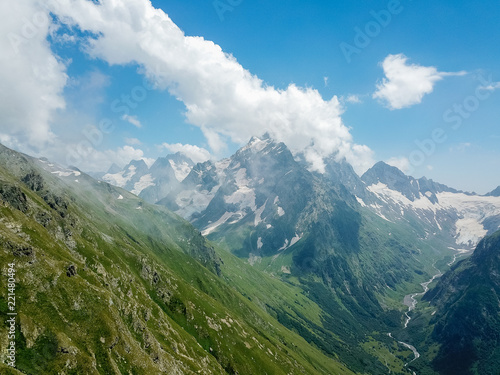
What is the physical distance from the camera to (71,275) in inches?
3634

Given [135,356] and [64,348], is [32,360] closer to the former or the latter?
[64,348]

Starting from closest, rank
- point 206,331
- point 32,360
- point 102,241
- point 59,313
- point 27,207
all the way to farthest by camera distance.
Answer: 1. point 32,360
2. point 59,313
3. point 27,207
4. point 206,331
5. point 102,241

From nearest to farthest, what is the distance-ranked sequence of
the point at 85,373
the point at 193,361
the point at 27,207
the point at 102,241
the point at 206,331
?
the point at 85,373
the point at 193,361
the point at 27,207
the point at 206,331
the point at 102,241

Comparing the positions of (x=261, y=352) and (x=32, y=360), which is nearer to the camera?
(x=32, y=360)

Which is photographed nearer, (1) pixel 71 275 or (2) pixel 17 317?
(2) pixel 17 317

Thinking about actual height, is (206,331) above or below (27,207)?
below

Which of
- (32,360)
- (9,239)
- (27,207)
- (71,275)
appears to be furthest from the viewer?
(27,207)

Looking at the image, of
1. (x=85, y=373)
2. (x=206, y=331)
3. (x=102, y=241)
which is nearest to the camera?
(x=85, y=373)

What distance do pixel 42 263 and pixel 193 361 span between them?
75.2 meters

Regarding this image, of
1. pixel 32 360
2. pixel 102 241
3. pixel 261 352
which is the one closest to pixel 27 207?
pixel 102 241

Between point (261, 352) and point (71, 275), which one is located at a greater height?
point (71, 275)

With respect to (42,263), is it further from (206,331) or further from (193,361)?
(206,331)

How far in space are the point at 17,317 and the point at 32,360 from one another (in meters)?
10.5

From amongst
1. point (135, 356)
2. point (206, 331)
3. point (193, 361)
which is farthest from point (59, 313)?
point (206, 331)
